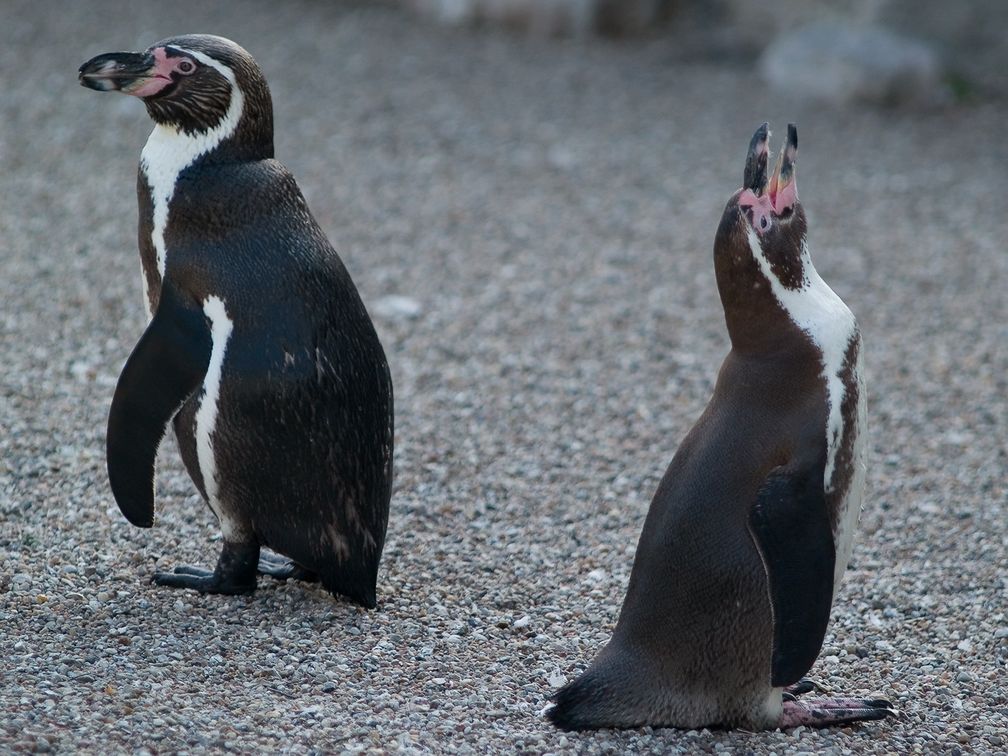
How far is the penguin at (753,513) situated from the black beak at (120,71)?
61.2 inches

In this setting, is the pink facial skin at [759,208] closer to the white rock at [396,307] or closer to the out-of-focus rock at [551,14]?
the white rock at [396,307]

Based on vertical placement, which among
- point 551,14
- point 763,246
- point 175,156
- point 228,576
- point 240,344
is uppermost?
point 551,14

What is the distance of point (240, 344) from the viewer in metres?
3.62

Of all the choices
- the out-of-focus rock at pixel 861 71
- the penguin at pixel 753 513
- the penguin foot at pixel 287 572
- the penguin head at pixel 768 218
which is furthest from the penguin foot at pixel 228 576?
the out-of-focus rock at pixel 861 71

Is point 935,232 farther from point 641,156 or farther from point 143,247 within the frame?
point 143,247

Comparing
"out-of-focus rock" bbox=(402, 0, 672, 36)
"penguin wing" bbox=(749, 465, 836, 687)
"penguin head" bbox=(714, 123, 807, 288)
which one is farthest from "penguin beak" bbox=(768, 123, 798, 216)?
"out-of-focus rock" bbox=(402, 0, 672, 36)

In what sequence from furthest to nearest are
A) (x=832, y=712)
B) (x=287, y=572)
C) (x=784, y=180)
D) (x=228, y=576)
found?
(x=287, y=572), (x=228, y=576), (x=832, y=712), (x=784, y=180)

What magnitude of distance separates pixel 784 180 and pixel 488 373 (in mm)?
3049

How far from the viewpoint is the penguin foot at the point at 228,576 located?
383 cm

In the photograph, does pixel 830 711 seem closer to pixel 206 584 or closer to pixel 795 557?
pixel 795 557

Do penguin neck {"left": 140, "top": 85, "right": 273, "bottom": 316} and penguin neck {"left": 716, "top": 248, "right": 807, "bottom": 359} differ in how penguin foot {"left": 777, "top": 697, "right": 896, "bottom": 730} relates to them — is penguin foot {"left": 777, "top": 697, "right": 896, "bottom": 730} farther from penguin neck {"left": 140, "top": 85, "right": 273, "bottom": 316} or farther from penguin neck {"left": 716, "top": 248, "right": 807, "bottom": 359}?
penguin neck {"left": 140, "top": 85, "right": 273, "bottom": 316}

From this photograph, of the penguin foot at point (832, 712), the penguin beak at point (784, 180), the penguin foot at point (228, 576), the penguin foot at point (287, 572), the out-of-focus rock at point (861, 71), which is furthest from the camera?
the out-of-focus rock at point (861, 71)

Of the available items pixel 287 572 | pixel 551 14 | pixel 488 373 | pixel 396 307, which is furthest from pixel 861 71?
pixel 287 572

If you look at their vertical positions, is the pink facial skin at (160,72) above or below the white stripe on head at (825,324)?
above
